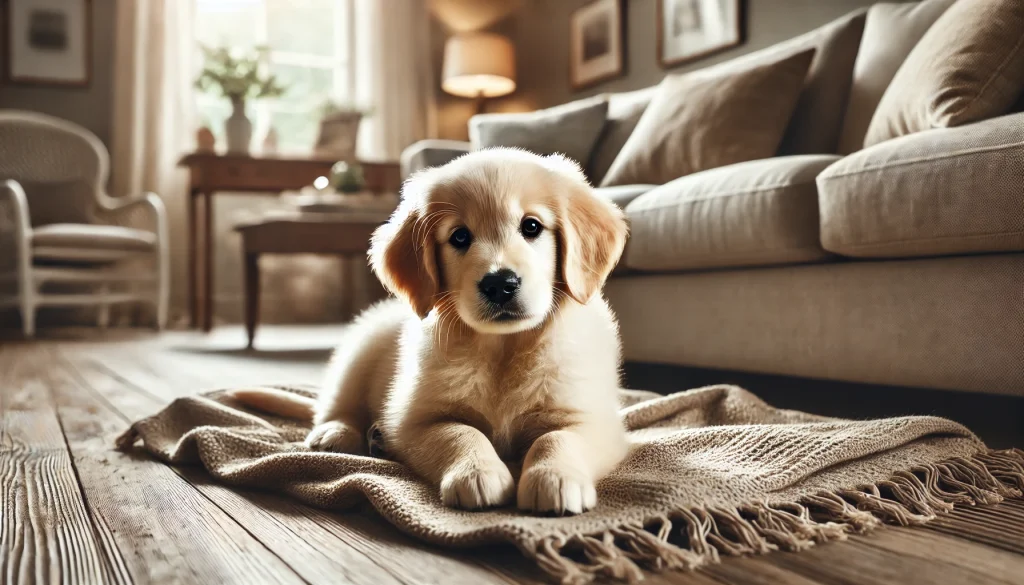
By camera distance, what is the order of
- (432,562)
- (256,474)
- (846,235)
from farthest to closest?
(846,235) < (256,474) < (432,562)

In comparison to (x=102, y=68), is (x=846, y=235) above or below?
below

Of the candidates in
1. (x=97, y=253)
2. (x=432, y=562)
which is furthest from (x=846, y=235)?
(x=97, y=253)

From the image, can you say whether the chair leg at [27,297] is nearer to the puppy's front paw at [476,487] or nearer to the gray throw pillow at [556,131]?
the gray throw pillow at [556,131]

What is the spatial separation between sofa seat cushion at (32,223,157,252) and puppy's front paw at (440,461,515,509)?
15.2 ft

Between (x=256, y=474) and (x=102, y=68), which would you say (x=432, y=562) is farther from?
(x=102, y=68)

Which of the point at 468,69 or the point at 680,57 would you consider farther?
the point at 468,69

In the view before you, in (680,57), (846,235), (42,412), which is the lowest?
(42,412)

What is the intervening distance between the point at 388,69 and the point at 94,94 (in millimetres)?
2264

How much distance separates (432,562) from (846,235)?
1331mm

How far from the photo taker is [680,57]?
16.4 ft

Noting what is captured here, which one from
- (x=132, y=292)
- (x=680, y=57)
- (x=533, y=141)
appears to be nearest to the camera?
(x=533, y=141)

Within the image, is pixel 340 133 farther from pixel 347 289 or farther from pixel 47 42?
pixel 47 42

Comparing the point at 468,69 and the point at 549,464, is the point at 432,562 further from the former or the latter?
the point at 468,69

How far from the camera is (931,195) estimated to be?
1.65 metres
